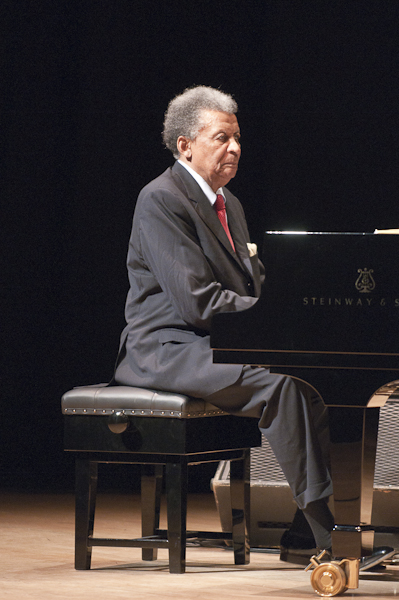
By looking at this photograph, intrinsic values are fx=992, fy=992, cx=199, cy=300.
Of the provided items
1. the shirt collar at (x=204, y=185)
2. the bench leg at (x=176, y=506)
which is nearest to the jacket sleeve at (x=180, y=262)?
the shirt collar at (x=204, y=185)

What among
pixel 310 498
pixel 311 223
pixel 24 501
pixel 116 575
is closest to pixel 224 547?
pixel 116 575

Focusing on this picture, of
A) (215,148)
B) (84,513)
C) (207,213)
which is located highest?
(215,148)

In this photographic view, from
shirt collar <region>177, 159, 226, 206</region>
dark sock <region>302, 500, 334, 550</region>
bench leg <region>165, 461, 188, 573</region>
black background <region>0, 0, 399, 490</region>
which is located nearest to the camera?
dark sock <region>302, 500, 334, 550</region>

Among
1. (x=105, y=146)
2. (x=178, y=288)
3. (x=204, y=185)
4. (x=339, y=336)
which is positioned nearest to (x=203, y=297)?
(x=178, y=288)

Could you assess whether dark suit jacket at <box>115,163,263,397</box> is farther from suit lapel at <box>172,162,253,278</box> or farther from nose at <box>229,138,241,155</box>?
nose at <box>229,138,241,155</box>

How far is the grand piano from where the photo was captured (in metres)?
2.16

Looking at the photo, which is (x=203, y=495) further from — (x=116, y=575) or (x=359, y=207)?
(x=116, y=575)

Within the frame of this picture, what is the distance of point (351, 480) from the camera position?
88.1 inches

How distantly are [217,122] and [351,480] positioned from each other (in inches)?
50.8

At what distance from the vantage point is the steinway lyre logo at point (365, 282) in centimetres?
217

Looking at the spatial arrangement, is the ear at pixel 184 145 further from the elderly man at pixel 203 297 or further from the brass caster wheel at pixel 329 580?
the brass caster wheel at pixel 329 580

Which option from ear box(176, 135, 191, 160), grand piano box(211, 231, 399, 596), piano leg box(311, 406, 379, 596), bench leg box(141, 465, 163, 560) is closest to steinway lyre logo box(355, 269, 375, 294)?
grand piano box(211, 231, 399, 596)

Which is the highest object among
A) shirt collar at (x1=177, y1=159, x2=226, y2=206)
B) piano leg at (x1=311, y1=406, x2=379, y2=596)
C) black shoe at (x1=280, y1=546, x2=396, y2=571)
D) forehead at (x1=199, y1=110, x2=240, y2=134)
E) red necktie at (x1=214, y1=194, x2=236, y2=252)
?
forehead at (x1=199, y1=110, x2=240, y2=134)

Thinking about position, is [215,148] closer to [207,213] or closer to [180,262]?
[207,213]
